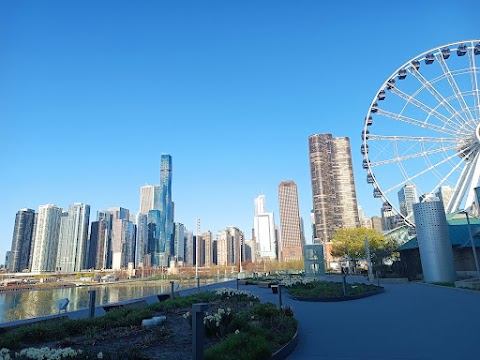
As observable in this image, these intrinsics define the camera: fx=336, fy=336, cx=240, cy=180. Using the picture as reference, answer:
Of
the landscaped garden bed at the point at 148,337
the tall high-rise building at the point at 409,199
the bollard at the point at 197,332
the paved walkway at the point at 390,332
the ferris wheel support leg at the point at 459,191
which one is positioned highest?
the tall high-rise building at the point at 409,199

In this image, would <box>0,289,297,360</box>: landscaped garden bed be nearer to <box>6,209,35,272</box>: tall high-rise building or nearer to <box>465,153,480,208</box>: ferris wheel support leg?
<box>465,153,480,208</box>: ferris wheel support leg

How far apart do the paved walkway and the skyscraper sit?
16559 centimetres

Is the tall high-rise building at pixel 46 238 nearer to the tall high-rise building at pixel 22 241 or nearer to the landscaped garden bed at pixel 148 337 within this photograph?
the tall high-rise building at pixel 22 241

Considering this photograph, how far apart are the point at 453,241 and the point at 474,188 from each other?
751cm

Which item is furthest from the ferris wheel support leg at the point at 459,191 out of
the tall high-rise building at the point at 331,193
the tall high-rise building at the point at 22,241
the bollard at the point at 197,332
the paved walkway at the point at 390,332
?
the tall high-rise building at the point at 22,241

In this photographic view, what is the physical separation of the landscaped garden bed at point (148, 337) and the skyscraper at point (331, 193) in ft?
560

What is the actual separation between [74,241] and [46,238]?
12.4 metres

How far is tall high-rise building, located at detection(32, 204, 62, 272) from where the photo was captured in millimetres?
155875

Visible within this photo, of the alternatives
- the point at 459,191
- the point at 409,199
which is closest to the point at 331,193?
the point at 409,199

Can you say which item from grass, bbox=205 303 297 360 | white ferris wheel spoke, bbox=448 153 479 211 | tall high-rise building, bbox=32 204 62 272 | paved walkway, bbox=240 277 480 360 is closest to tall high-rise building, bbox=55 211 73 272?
tall high-rise building, bbox=32 204 62 272

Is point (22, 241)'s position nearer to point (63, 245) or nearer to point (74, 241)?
point (63, 245)

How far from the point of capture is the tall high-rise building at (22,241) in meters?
157

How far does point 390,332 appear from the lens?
360 inches

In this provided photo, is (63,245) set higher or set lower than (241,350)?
higher
